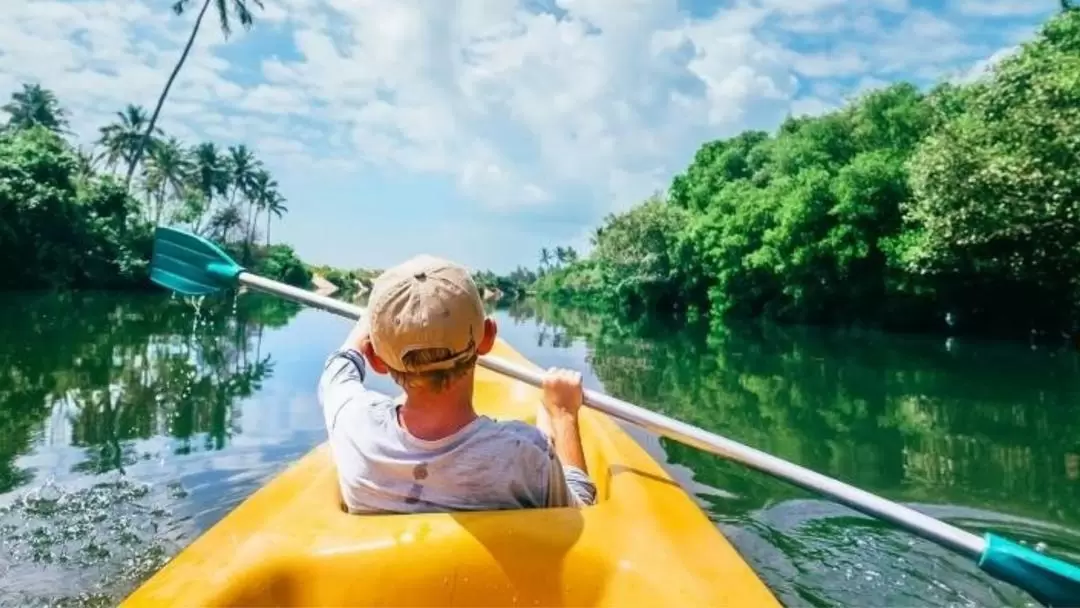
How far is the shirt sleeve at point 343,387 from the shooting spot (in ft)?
6.31

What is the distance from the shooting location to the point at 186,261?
4.03 meters

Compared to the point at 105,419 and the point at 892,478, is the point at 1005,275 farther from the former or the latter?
the point at 105,419

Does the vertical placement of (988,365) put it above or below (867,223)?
below

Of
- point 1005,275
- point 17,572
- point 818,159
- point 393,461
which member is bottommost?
point 17,572

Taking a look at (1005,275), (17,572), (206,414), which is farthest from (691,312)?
(17,572)

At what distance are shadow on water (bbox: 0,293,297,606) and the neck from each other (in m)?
1.82

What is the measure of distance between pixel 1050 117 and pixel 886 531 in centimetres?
1277

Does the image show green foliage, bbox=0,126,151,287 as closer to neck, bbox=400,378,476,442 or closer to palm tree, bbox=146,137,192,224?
palm tree, bbox=146,137,192,224

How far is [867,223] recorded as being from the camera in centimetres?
2183

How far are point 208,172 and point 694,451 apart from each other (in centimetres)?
5131

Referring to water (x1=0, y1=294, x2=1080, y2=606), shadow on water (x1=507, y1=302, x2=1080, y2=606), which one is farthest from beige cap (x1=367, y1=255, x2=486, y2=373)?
shadow on water (x1=507, y1=302, x2=1080, y2=606)

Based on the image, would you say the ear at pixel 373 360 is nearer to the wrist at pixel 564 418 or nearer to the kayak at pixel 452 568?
the kayak at pixel 452 568

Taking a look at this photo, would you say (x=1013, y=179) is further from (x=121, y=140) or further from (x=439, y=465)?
(x=121, y=140)

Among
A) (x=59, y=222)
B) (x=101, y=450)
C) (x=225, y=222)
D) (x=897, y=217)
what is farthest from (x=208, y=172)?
(x=101, y=450)
